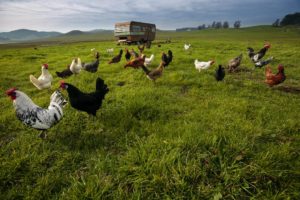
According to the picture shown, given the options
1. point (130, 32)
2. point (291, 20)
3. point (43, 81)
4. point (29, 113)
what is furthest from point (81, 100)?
point (291, 20)

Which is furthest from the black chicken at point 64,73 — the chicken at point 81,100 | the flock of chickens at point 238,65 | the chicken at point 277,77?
the chicken at point 277,77

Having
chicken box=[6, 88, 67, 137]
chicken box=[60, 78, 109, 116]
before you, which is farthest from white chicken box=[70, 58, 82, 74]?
chicken box=[6, 88, 67, 137]

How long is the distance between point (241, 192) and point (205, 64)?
677 cm

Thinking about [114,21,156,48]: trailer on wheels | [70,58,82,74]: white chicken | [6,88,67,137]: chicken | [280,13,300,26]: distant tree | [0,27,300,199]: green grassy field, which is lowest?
[0,27,300,199]: green grassy field

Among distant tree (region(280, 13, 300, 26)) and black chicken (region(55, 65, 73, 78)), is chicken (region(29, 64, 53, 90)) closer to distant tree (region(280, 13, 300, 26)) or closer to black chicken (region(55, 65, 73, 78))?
black chicken (region(55, 65, 73, 78))

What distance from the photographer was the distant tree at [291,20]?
10495 centimetres

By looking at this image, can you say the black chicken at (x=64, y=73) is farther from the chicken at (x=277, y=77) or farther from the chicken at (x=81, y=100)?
the chicken at (x=277, y=77)

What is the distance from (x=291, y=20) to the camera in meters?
107

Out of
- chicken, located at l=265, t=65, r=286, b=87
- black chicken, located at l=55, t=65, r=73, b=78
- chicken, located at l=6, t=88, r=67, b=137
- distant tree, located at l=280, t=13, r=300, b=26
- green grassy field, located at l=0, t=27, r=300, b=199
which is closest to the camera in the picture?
green grassy field, located at l=0, t=27, r=300, b=199

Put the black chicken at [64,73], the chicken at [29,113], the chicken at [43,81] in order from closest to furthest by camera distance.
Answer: the chicken at [29,113]
the chicken at [43,81]
the black chicken at [64,73]

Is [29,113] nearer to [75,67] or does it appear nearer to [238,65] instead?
[75,67]

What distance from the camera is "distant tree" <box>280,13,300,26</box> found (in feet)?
344

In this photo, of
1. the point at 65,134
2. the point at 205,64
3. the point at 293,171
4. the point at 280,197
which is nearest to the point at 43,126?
the point at 65,134

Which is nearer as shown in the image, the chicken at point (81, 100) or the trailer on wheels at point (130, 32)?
the chicken at point (81, 100)
